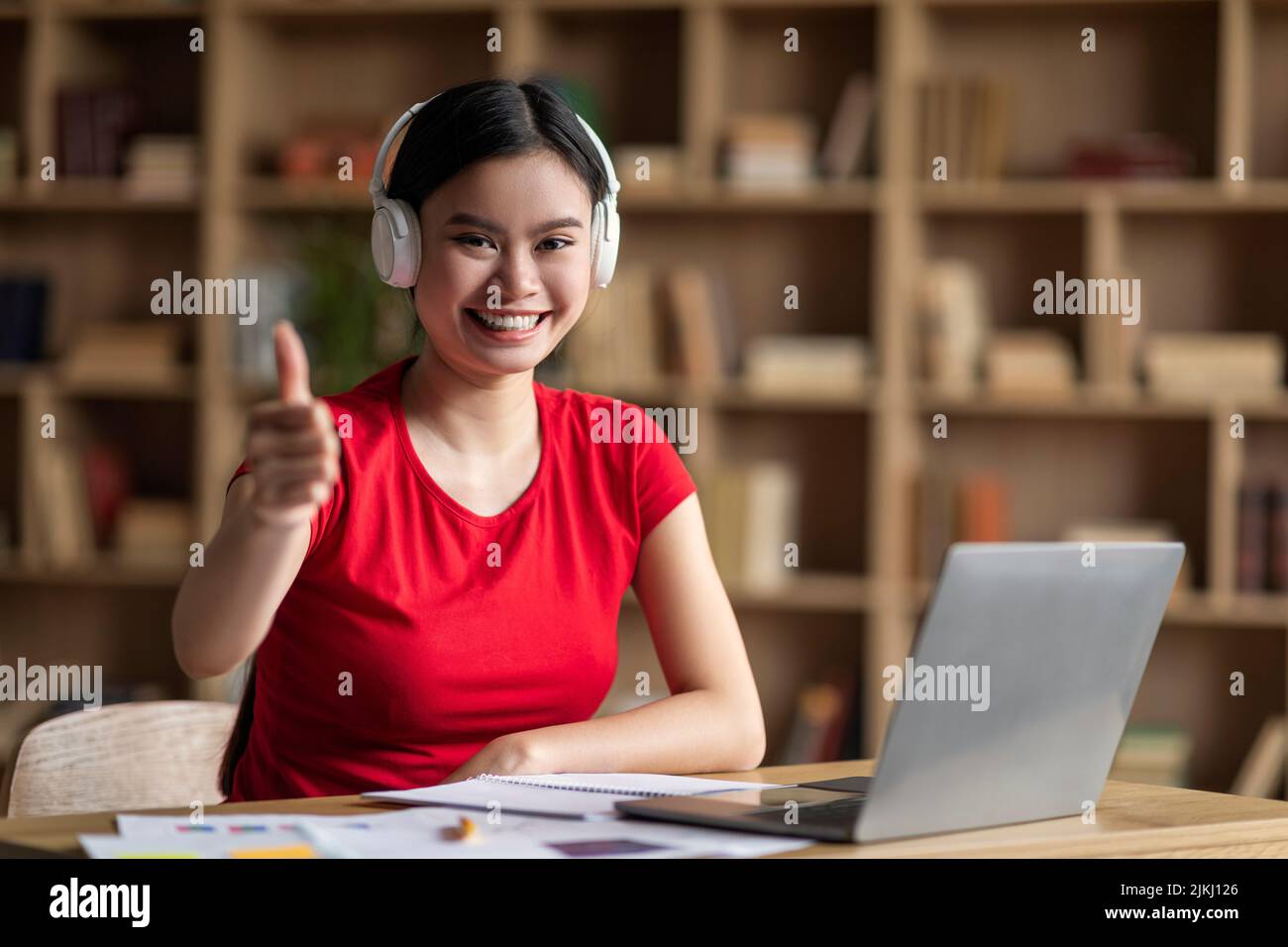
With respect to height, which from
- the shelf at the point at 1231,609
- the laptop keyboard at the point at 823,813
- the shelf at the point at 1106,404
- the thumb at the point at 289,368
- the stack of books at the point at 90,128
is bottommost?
the shelf at the point at 1231,609

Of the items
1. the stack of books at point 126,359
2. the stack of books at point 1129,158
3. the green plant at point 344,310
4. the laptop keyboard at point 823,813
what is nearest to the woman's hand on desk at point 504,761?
the laptop keyboard at point 823,813

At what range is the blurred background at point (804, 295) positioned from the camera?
3.47 meters

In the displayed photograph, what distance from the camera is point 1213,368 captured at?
341cm

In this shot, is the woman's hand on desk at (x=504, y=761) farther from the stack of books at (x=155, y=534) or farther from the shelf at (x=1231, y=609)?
the stack of books at (x=155, y=534)

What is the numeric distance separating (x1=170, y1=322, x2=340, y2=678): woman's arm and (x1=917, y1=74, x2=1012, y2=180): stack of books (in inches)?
96.9

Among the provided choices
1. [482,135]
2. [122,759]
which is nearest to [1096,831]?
[482,135]

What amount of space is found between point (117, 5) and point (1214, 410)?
107 inches

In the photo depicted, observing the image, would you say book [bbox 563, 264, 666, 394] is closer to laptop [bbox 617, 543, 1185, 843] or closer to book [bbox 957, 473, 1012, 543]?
book [bbox 957, 473, 1012, 543]

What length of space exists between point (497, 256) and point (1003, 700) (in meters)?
0.70

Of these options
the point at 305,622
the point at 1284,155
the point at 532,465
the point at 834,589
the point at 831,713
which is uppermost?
the point at 1284,155

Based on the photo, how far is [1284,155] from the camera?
353cm
